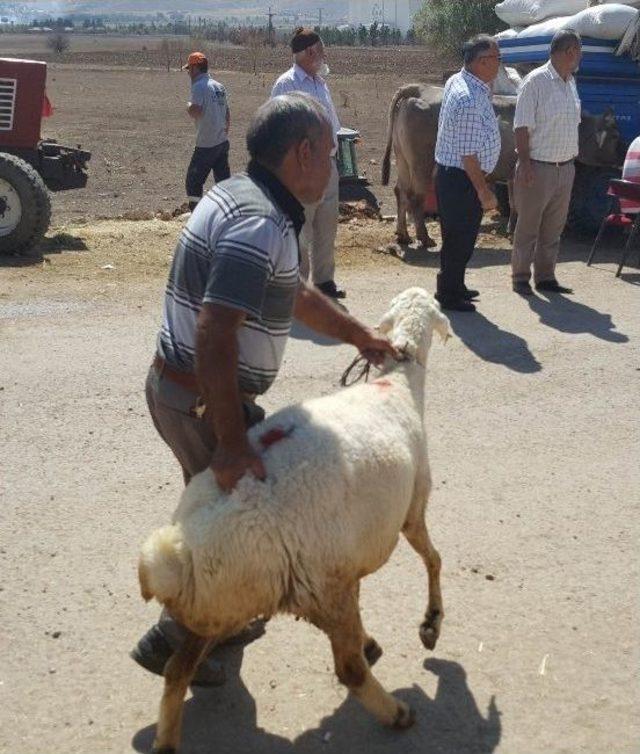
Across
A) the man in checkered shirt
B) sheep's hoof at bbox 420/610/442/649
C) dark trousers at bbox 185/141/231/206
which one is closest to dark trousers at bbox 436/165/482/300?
the man in checkered shirt

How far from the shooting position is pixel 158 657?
11.3 feet

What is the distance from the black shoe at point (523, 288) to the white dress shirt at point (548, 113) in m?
1.10

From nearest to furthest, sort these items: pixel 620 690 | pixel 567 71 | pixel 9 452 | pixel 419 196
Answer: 1. pixel 620 690
2. pixel 9 452
3. pixel 567 71
4. pixel 419 196

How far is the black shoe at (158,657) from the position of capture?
11.2 ft

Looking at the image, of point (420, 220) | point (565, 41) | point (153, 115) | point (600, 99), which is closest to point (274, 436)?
point (565, 41)

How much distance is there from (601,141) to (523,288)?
10.5 feet

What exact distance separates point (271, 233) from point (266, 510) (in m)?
0.80

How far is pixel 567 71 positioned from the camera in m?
8.73

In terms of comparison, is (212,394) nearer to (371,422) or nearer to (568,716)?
(371,422)

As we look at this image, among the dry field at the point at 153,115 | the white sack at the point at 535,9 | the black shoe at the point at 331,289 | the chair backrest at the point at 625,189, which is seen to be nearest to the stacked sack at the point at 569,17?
the white sack at the point at 535,9

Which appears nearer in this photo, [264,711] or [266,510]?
[266,510]

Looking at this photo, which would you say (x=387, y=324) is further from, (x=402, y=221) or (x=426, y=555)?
(x=402, y=221)

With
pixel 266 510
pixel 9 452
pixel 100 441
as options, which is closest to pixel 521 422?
pixel 100 441

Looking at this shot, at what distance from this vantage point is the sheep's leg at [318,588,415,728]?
321 cm
